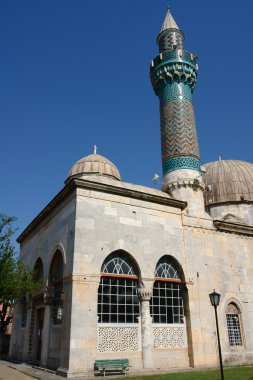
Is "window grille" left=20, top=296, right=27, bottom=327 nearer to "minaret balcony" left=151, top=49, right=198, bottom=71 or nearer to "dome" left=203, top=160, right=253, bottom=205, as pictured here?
"dome" left=203, top=160, right=253, bottom=205

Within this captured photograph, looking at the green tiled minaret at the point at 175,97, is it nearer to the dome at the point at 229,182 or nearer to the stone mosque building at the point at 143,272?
the stone mosque building at the point at 143,272

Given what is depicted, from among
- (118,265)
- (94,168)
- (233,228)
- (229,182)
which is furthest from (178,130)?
(118,265)

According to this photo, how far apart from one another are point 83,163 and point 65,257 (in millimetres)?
7578

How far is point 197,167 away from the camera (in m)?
16.0

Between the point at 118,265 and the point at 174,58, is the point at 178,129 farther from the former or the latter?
the point at 118,265

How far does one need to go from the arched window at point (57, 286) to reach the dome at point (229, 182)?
11349 millimetres

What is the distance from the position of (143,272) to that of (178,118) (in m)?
8.02

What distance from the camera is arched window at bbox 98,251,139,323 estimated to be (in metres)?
11.2

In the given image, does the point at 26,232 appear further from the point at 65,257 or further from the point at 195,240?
the point at 195,240

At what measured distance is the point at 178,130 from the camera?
16.2 meters

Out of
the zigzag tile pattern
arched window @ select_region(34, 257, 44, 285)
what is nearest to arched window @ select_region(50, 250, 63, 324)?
arched window @ select_region(34, 257, 44, 285)

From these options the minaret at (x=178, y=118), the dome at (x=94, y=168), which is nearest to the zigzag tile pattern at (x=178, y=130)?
the minaret at (x=178, y=118)

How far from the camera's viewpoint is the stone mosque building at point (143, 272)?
10922 millimetres

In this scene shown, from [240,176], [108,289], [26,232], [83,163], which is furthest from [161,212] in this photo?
[240,176]
